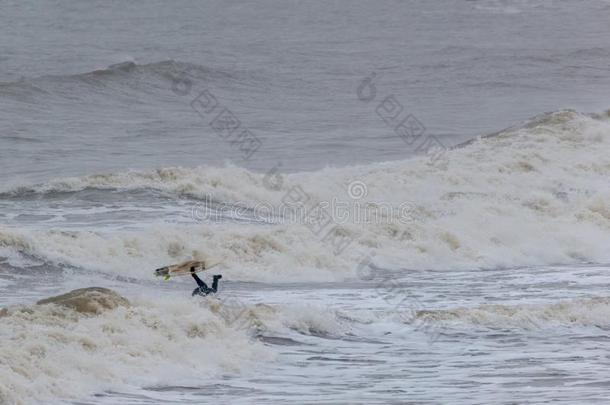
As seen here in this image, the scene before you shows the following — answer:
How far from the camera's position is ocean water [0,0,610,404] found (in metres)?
14.7

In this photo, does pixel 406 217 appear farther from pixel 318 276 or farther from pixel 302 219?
pixel 318 276

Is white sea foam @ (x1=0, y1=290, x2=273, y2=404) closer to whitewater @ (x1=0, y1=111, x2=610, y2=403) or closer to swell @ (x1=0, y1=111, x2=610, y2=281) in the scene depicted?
whitewater @ (x1=0, y1=111, x2=610, y2=403)

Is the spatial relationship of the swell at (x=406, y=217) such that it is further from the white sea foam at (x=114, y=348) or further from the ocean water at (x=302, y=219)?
the white sea foam at (x=114, y=348)

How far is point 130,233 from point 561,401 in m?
9.92

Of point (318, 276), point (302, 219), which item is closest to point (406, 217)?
point (302, 219)

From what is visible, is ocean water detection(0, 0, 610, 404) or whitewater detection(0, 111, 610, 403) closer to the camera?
whitewater detection(0, 111, 610, 403)

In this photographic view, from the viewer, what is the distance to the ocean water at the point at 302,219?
1466 cm

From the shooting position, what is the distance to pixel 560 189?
28609 millimetres

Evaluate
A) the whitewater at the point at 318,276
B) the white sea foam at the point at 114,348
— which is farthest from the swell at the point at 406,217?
the white sea foam at the point at 114,348

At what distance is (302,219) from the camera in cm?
2472

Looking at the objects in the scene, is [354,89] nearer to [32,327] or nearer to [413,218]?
[413,218]

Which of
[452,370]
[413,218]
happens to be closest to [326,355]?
[452,370]

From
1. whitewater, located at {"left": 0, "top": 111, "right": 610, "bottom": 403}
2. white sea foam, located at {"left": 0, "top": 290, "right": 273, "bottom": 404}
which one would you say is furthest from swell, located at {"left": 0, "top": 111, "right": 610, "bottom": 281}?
white sea foam, located at {"left": 0, "top": 290, "right": 273, "bottom": 404}

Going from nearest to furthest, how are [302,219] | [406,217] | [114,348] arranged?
1. [114,348]
2. [302,219]
3. [406,217]
